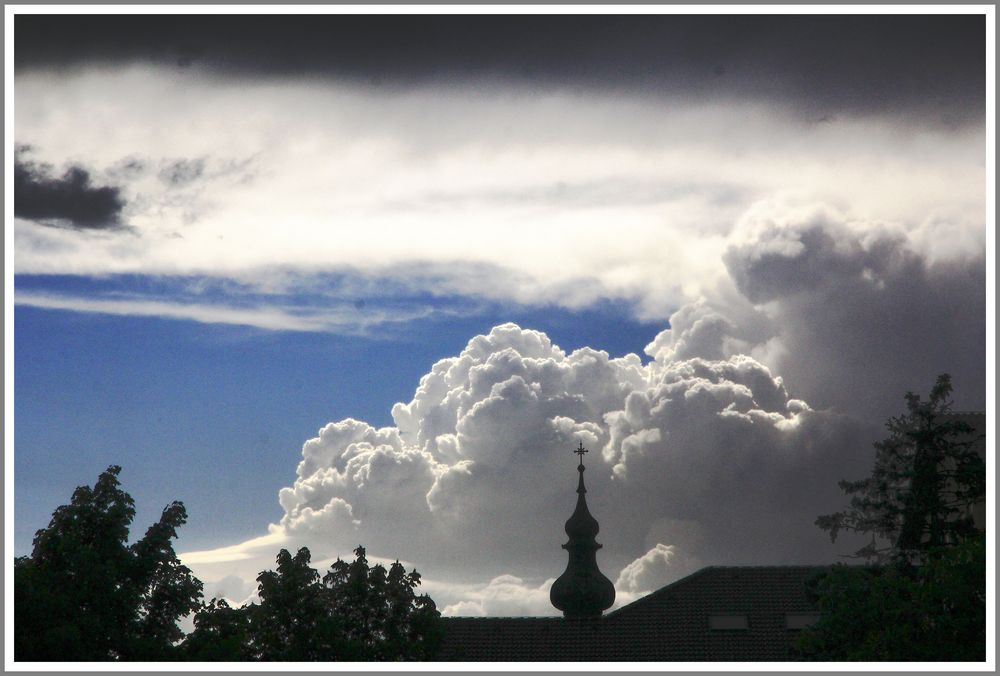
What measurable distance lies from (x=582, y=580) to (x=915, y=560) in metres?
27.8

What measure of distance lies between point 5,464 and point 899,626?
2184cm

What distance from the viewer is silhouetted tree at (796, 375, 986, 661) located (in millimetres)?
34656

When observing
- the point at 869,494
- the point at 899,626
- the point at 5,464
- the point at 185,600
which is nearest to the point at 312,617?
the point at 185,600

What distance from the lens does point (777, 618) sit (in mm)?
50000

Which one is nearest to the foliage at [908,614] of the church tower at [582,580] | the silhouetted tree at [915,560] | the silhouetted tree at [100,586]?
the silhouetted tree at [915,560]

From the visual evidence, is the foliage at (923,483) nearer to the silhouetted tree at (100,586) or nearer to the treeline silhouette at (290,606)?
the treeline silhouette at (290,606)

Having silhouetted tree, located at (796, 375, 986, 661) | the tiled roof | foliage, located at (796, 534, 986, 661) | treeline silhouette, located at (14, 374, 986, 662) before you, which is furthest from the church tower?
foliage, located at (796, 534, 986, 661)

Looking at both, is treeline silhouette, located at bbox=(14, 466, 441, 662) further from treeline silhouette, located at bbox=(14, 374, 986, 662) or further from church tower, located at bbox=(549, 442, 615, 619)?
church tower, located at bbox=(549, 442, 615, 619)

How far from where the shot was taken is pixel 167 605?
37.8m

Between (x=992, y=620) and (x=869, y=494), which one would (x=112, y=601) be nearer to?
(x=992, y=620)

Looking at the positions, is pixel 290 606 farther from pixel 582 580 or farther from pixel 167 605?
pixel 582 580

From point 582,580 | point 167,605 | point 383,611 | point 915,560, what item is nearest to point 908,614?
point 915,560

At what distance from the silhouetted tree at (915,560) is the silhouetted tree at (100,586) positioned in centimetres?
1708

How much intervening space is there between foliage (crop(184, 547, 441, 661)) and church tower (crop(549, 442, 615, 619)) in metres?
27.5
